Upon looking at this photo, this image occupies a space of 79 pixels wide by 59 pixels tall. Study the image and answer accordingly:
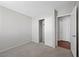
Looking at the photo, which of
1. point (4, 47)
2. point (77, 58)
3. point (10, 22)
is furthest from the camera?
point (10, 22)

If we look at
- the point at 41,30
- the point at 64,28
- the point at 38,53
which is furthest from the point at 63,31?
the point at 38,53

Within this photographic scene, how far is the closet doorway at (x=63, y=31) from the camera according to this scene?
4.64 meters

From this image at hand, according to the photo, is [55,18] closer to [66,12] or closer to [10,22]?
[66,12]

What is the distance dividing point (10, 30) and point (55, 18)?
2686mm

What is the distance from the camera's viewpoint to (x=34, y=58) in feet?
9.31

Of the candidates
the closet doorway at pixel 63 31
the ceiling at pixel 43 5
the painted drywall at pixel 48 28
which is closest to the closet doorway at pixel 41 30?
the painted drywall at pixel 48 28

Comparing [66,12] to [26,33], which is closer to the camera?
[66,12]

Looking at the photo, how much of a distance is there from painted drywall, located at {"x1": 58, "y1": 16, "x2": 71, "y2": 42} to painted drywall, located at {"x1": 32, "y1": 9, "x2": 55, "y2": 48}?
62 centimetres

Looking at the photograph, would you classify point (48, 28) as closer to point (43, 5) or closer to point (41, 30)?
point (41, 30)

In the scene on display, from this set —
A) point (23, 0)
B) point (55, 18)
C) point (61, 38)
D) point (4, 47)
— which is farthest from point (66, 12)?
point (4, 47)

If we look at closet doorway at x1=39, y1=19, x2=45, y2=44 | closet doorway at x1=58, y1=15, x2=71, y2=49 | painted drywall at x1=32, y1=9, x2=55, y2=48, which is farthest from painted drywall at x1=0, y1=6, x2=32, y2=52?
closet doorway at x1=58, y1=15, x2=71, y2=49

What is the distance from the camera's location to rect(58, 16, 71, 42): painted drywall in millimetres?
4680

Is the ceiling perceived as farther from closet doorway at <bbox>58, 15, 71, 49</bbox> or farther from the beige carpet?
the beige carpet

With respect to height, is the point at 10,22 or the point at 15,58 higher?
the point at 10,22
